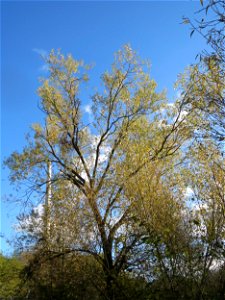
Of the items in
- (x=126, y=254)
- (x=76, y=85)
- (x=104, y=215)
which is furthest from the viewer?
(x=76, y=85)

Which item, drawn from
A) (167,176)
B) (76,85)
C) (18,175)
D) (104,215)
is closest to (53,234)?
(104,215)

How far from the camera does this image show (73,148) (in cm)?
1543

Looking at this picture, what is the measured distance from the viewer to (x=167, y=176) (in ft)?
28.3

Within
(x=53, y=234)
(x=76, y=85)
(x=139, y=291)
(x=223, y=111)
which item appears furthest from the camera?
(x=76, y=85)

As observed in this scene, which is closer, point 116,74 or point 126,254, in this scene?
point 126,254

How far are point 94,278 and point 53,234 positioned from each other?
6.71 ft

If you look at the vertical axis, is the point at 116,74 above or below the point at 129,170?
above

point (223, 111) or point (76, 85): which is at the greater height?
point (76, 85)

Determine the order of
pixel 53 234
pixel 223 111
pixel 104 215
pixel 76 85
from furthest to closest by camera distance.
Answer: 1. pixel 76 85
2. pixel 53 234
3. pixel 104 215
4. pixel 223 111

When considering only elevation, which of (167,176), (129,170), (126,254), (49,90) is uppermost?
(49,90)

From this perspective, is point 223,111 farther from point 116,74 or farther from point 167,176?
point 116,74

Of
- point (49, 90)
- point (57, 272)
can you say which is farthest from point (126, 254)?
point (49, 90)

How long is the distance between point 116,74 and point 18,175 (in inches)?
206

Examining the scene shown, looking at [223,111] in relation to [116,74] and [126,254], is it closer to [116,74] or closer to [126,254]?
[126,254]
